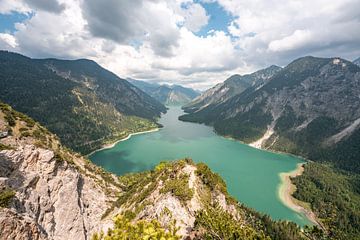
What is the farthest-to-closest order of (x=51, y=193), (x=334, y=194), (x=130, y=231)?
(x=334, y=194) → (x=51, y=193) → (x=130, y=231)

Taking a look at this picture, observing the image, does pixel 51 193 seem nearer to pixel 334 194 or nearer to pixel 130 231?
pixel 130 231

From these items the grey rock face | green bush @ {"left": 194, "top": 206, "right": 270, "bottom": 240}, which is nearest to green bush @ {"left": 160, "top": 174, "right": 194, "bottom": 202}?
green bush @ {"left": 194, "top": 206, "right": 270, "bottom": 240}

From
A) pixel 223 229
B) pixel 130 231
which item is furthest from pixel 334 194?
pixel 130 231

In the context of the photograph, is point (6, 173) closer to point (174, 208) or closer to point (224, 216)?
point (174, 208)

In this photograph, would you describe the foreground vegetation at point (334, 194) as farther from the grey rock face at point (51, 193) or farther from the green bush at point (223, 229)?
the grey rock face at point (51, 193)

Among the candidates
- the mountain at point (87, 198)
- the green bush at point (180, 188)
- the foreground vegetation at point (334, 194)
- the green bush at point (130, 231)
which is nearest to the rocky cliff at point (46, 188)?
the mountain at point (87, 198)

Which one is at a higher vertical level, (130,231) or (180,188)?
(130,231)

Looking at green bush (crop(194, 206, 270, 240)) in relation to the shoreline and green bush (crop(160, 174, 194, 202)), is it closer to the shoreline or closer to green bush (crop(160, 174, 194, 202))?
green bush (crop(160, 174, 194, 202))

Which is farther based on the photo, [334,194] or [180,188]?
[334,194]

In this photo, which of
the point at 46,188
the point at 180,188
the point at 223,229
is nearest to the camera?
the point at 223,229
